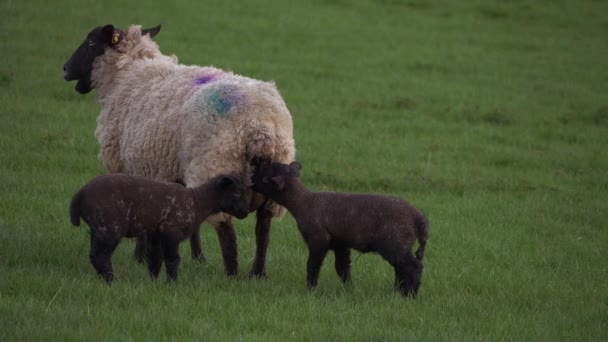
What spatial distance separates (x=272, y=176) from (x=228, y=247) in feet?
3.03

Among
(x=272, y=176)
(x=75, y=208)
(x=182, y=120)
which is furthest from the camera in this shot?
(x=182, y=120)

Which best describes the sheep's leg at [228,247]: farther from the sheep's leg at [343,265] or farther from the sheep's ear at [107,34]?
the sheep's ear at [107,34]

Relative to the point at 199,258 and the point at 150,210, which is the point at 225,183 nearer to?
the point at 150,210

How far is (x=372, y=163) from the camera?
597 inches

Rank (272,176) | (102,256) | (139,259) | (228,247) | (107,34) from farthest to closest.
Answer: (107,34), (139,259), (228,247), (272,176), (102,256)

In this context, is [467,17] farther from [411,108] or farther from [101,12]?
[101,12]

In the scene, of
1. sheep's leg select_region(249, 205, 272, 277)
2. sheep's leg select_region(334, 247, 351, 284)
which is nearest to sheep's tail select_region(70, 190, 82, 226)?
sheep's leg select_region(249, 205, 272, 277)

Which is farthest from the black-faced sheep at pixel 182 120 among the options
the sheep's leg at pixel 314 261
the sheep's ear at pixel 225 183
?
the sheep's leg at pixel 314 261

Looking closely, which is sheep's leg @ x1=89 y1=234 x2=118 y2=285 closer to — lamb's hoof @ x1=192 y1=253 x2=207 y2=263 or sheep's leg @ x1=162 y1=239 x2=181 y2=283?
sheep's leg @ x1=162 y1=239 x2=181 y2=283

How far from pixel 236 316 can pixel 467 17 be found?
2116 centimetres

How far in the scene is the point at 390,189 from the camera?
46.2 ft

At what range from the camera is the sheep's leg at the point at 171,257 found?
830cm

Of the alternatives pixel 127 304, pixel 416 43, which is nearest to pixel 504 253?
pixel 127 304

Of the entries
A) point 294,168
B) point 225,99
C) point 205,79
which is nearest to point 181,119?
point 225,99
